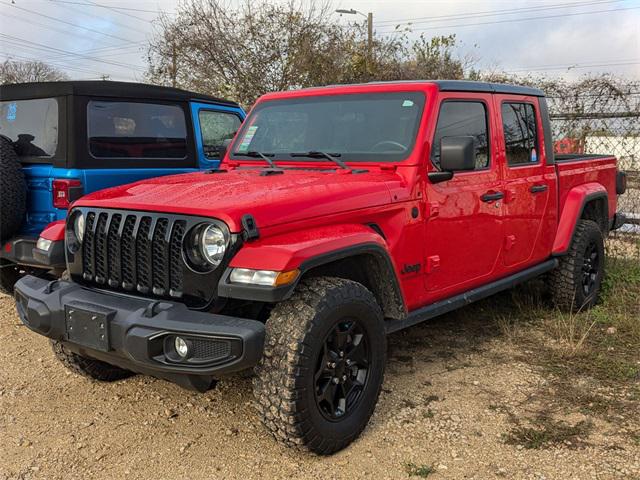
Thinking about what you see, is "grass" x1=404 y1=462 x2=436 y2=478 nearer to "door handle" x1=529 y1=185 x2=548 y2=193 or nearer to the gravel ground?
the gravel ground

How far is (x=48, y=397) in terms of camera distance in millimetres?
3580

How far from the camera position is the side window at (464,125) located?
11.9 feet

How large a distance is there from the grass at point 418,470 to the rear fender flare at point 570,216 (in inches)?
104

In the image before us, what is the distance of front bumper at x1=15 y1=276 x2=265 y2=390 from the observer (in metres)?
2.49

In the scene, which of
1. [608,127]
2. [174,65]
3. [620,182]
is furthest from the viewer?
[174,65]

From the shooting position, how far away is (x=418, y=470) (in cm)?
277

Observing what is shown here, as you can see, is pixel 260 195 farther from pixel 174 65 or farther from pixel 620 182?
pixel 174 65

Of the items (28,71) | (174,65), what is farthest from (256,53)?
(28,71)

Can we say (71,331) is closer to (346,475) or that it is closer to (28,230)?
(346,475)

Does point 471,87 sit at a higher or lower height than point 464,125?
higher

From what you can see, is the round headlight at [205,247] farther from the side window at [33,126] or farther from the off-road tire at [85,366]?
the side window at [33,126]

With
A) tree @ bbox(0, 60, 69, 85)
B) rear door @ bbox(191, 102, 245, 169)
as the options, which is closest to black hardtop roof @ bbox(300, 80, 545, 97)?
rear door @ bbox(191, 102, 245, 169)

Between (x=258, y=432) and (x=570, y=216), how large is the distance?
322 cm

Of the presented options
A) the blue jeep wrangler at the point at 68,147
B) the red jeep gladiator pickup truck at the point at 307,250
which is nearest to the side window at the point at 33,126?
the blue jeep wrangler at the point at 68,147
